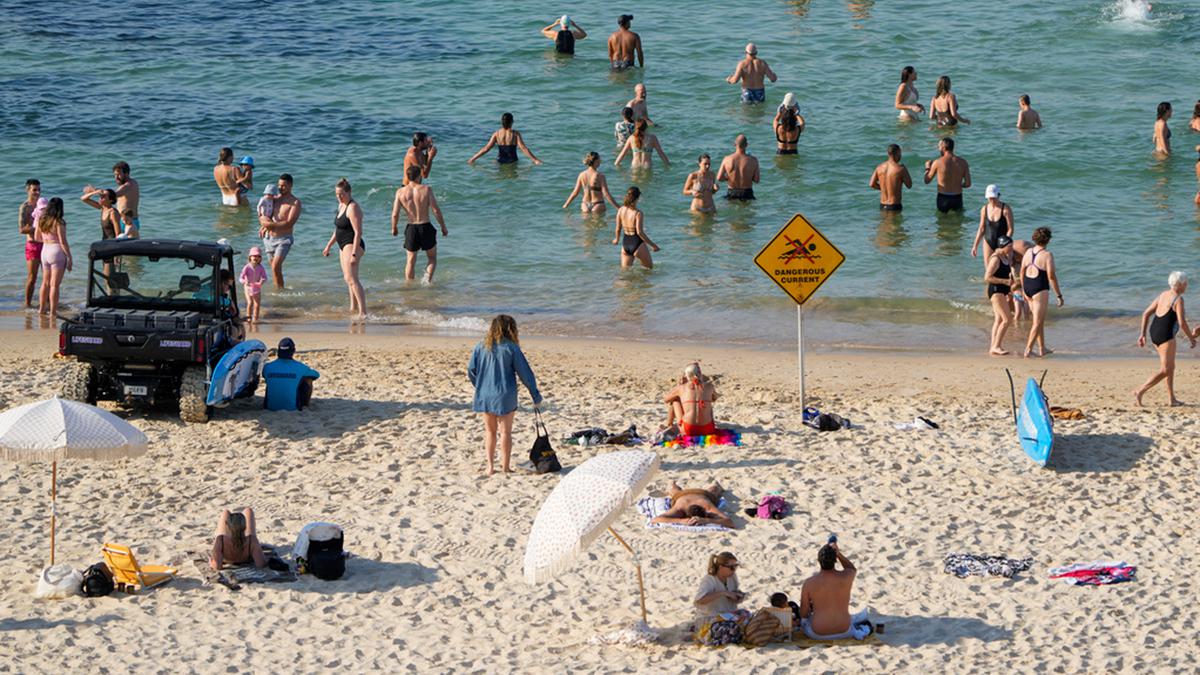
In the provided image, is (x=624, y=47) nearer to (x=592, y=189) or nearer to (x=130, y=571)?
(x=592, y=189)

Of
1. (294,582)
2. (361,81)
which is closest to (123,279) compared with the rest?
(294,582)

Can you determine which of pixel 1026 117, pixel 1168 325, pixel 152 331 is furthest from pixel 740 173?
pixel 152 331

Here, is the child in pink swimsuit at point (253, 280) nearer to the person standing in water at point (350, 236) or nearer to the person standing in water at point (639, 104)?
the person standing in water at point (350, 236)

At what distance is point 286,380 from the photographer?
46.4 feet

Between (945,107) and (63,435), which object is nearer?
(63,435)

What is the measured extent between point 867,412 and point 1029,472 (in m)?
1.91

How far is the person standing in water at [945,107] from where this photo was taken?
2534 centimetres

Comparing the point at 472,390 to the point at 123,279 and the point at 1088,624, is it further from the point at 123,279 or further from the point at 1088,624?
the point at 1088,624

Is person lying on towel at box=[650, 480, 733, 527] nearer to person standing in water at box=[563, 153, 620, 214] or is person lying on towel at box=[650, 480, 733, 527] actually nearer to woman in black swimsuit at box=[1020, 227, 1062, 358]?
woman in black swimsuit at box=[1020, 227, 1062, 358]

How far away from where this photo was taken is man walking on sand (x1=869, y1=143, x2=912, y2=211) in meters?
21.5

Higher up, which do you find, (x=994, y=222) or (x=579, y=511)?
(x=994, y=222)

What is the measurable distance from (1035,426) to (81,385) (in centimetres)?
753

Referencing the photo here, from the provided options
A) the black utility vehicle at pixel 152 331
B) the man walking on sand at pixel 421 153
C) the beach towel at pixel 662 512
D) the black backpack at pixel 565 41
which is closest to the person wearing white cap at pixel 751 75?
the black backpack at pixel 565 41

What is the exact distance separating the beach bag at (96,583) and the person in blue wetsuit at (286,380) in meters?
3.59
